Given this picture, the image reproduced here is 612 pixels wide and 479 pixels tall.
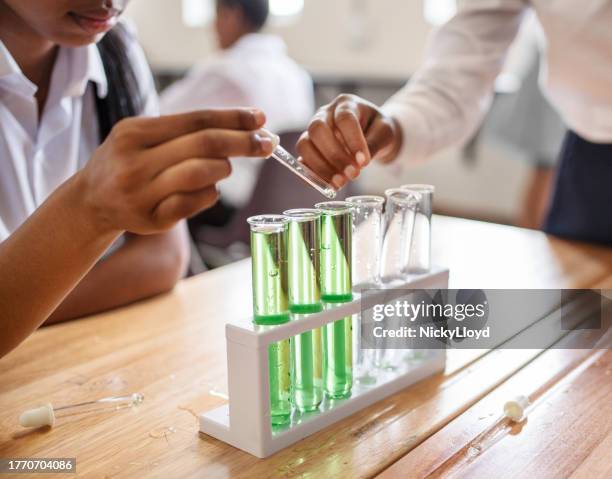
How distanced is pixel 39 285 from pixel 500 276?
30.8 inches

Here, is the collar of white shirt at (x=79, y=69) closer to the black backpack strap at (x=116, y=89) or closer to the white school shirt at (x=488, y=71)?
the black backpack strap at (x=116, y=89)

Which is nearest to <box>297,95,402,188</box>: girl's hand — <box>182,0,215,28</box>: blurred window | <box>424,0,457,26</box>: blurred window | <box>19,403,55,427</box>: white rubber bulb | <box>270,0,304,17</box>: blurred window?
<box>19,403,55,427</box>: white rubber bulb

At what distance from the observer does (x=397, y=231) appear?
873mm

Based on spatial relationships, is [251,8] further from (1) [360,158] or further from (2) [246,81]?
(1) [360,158]

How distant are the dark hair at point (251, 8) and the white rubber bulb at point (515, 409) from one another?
2346 millimetres

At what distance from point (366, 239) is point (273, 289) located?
0.16m

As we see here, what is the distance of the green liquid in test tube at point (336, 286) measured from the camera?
77cm

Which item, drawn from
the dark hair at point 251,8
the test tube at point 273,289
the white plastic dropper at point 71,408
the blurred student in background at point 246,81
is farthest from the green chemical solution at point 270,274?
the dark hair at point 251,8

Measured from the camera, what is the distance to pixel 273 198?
2225mm

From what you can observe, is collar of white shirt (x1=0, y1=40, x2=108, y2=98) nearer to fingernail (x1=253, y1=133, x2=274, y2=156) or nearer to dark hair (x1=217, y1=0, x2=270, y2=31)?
fingernail (x1=253, y1=133, x2=274, y2=156)

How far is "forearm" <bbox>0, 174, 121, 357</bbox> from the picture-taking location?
75cm

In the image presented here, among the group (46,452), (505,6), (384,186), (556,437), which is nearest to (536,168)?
(384,186)

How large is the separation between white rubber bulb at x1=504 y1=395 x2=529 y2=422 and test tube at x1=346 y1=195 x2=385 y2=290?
0.66 ft

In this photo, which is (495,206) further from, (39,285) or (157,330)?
(39,285)
